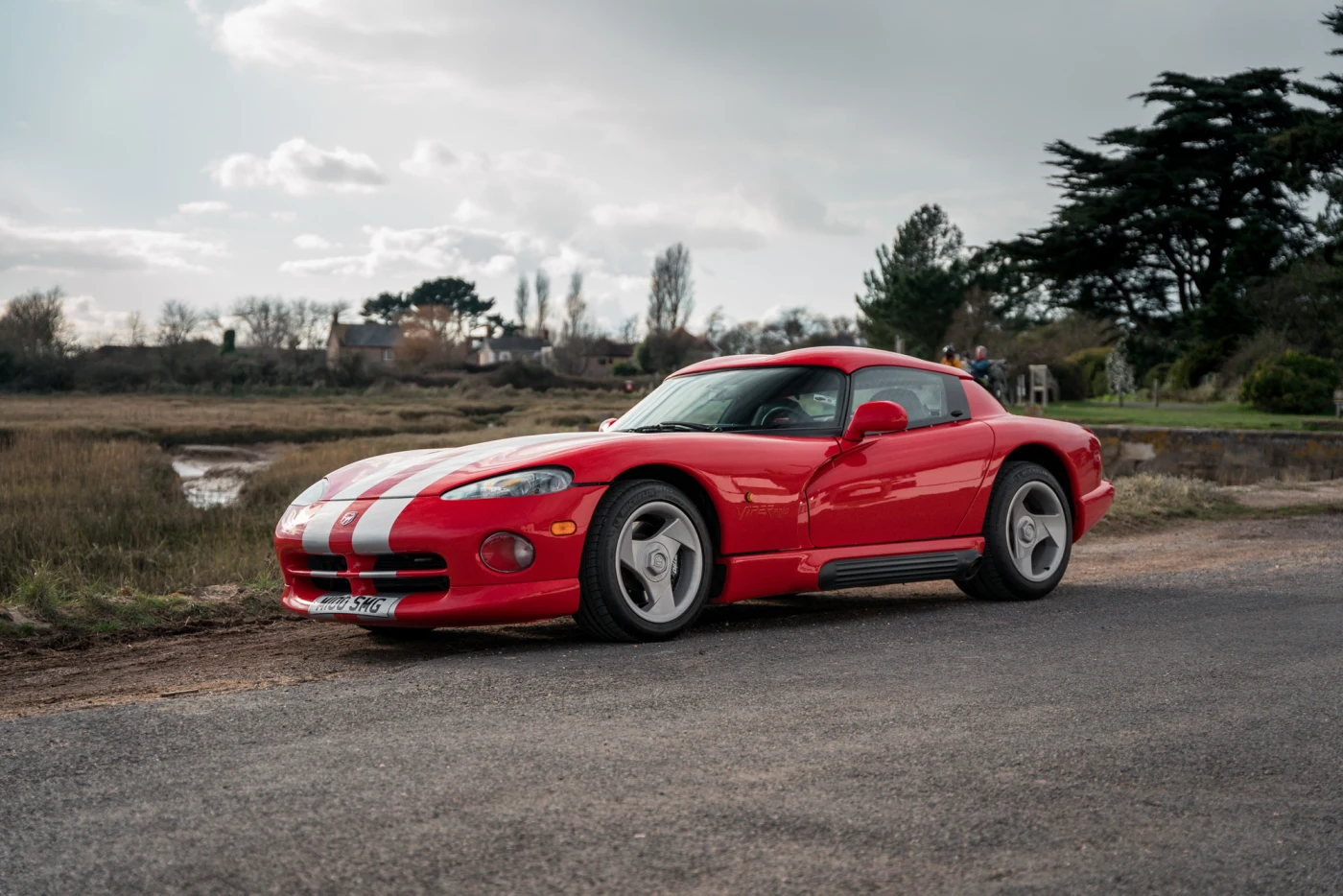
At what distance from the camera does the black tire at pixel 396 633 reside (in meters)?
5.85

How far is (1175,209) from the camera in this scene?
45.8 m

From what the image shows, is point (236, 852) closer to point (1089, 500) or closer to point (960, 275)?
point (1089, 500)

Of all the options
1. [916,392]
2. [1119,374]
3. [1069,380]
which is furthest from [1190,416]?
[916,392]

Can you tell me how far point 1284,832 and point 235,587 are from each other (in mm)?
6146

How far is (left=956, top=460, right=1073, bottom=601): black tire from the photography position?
268 inches

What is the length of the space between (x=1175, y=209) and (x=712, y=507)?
147 feet

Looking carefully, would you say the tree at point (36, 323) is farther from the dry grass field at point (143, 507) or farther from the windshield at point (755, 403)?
the windshield at point (755, 403)

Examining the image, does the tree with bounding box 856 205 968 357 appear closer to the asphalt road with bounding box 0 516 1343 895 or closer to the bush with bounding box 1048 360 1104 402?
the bush with bounding box 1048 360 1104 402

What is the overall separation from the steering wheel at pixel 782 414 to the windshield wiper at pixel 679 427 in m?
0.22

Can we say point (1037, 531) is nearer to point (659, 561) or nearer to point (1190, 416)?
point (659, 561)

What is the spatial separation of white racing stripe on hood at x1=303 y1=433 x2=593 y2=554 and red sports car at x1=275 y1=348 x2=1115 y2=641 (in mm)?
12

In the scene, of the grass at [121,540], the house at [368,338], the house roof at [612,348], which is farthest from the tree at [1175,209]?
the house at [368,338]

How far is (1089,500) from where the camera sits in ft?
24.3

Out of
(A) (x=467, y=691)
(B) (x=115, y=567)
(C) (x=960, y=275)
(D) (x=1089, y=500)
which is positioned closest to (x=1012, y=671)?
(A) (x=467, y=691)
